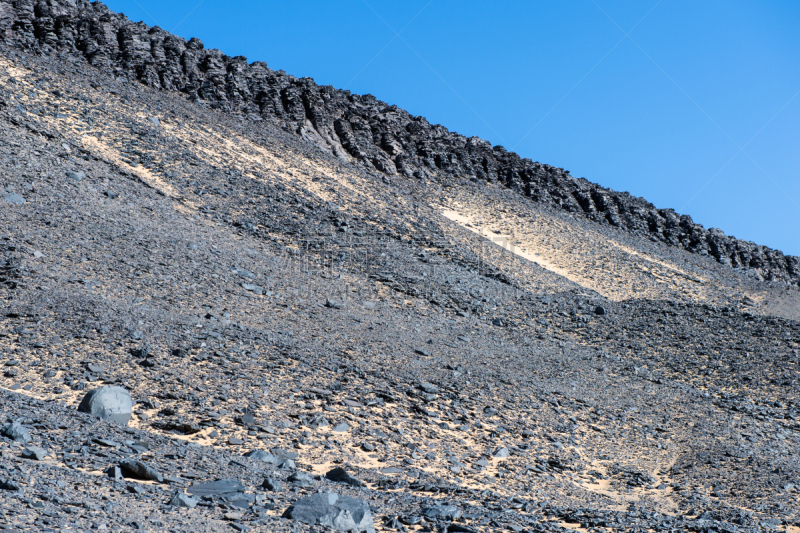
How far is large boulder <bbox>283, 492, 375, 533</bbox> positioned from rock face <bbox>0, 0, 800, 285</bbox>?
23.8 m

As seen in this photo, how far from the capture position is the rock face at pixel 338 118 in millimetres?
25656

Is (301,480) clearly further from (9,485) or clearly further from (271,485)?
(9,485)

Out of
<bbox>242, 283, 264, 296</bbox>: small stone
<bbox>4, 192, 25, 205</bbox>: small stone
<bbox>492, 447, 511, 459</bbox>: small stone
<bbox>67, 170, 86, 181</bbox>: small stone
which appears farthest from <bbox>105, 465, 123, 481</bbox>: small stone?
<bbox>67, 170, 86, 181</bbox>: small stone

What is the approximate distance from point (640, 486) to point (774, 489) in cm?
183

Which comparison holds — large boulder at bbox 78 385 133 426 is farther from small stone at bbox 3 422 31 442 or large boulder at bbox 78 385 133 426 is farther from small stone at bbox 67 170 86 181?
small stone at bbox 67 170 86 181

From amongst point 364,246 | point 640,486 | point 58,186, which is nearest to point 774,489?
point 640,486

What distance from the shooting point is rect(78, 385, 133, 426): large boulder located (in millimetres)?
7223

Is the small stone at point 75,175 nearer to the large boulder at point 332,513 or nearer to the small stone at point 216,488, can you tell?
the small stone at point 216,488

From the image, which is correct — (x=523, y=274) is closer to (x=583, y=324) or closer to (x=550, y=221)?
(x=583, y=324)

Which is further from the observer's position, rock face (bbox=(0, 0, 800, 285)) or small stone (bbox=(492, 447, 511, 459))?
rock face (bbox=(0, 0, 800, 285))

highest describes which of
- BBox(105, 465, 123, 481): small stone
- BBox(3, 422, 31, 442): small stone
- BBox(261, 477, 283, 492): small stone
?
BBox(261, 477, 283, 492): small stone

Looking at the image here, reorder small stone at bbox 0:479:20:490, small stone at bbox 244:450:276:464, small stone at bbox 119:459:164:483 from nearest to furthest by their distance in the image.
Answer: small stone at bbox 0:479:20:490, small stone at bbox 119:459:164:483, small stone at bbox 244:450:276:464

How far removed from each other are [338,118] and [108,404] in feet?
84.5

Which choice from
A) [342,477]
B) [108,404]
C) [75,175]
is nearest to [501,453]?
[342,477]
